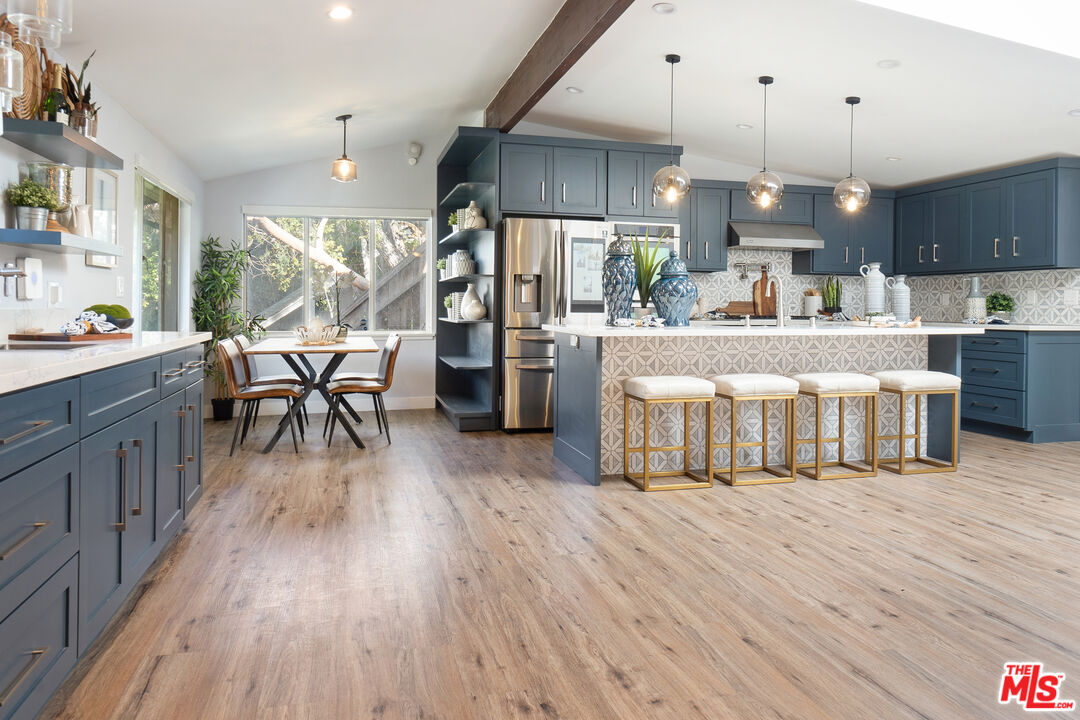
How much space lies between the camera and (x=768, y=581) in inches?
105

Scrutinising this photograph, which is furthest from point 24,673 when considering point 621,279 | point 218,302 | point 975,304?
point 975,304

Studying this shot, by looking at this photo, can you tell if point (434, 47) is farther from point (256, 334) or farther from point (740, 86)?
point (256, 334)

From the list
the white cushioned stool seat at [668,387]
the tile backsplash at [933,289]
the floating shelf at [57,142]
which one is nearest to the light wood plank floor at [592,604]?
the white cushioned stool seat at [668,387]

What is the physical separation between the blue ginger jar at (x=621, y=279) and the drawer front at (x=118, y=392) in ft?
8.35

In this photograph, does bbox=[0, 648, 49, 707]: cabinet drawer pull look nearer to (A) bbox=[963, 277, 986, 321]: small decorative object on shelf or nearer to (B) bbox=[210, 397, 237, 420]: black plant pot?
(B) bbox=[210, 397, 237, 420]: black plant pot

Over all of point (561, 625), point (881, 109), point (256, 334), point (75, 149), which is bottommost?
point (561, 625)

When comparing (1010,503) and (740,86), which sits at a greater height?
(740,86)

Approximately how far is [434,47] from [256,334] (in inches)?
143

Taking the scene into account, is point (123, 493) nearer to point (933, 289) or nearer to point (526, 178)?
point (526, 178)

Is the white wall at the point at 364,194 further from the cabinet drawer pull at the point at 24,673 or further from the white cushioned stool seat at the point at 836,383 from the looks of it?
the cabinet drawer pull at the point at 24,673

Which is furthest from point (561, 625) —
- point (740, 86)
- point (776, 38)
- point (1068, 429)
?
point (1068, 429)

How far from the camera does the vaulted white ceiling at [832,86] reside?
13.1 ft

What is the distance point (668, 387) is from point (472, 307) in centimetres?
261

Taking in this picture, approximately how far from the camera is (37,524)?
1634 millimetres
